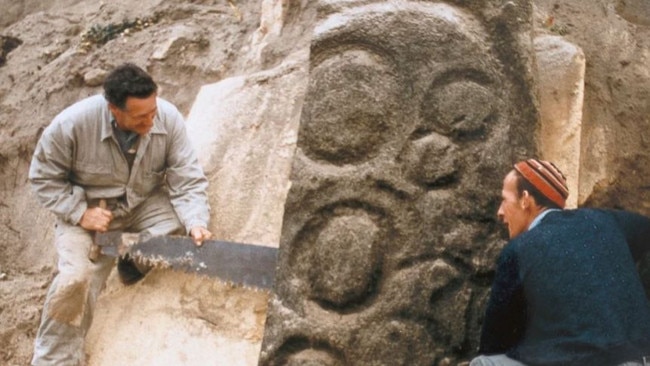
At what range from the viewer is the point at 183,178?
384 centimetres

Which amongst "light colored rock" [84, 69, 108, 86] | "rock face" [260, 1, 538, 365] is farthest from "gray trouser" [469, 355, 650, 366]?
"light colored rock" [84, 69, 108, 86]

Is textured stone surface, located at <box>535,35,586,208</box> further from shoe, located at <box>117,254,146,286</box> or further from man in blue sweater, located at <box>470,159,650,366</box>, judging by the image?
shoe, located at <box>117,254,146,286</box>

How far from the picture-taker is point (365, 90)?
306 cm

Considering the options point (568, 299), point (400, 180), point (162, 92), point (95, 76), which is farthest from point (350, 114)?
point (95, 76)

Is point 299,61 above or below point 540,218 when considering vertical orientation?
below

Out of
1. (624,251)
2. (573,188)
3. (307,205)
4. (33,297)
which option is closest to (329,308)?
(307,205)

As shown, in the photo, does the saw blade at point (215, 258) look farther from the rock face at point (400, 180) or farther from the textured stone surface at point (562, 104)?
the textured stone surface at point (562, 104)

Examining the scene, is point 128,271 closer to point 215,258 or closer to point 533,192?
point 215,258

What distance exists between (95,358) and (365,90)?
1.64 metres

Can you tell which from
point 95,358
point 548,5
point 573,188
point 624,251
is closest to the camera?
point 624,251

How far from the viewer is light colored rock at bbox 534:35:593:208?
143 inches

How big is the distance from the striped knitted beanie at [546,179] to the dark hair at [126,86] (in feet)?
4.71

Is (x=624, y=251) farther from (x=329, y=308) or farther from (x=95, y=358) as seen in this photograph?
(x=95, y=358)

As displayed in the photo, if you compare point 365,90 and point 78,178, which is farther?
point 78,178
